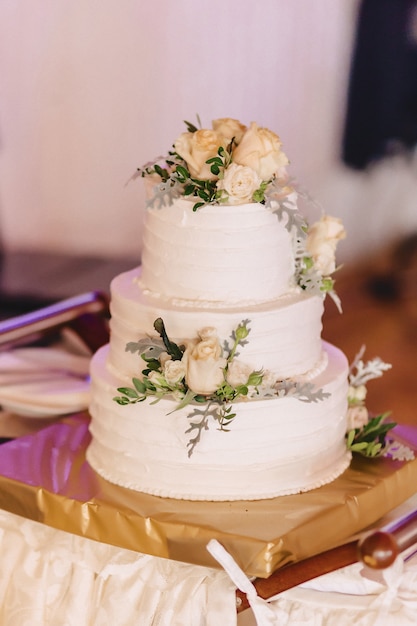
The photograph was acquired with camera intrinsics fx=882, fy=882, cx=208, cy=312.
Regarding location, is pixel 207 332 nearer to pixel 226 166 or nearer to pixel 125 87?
pixel 226 166

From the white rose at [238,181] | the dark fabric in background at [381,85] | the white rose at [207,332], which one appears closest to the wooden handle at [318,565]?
the white rose at [207,332]

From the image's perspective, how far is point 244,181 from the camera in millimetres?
1953

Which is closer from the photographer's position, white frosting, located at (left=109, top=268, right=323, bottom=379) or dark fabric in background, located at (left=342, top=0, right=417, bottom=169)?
white frosting, located at (left=109, top=268, right=323, bottom=379)

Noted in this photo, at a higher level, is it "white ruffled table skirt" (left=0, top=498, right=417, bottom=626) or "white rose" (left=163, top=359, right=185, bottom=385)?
"white rose" (left=163, top=359, right=185, bottom=385)

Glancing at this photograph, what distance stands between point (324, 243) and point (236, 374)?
41cm

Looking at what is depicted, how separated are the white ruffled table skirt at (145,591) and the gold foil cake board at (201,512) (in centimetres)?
8

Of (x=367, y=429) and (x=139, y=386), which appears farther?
(x=367, y=429)

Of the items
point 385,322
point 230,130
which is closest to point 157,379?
point 230,130

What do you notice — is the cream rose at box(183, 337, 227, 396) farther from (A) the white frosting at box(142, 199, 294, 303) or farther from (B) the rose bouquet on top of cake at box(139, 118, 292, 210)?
(B) the rose bouquet on top of cake at box(139, 118, 292, 210)

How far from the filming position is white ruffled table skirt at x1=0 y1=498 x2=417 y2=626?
1.93 metres

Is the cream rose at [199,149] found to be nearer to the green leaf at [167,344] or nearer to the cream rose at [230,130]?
the cream rose at [230,130]

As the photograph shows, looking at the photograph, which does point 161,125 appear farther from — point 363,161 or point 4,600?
point 4,600

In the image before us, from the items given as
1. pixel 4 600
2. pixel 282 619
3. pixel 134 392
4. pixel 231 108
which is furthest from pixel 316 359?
pixel 231 108

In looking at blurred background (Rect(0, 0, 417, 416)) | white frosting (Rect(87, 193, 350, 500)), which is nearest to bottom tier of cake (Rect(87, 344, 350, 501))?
white frosting (Rect(87, 193, 350, 500))
